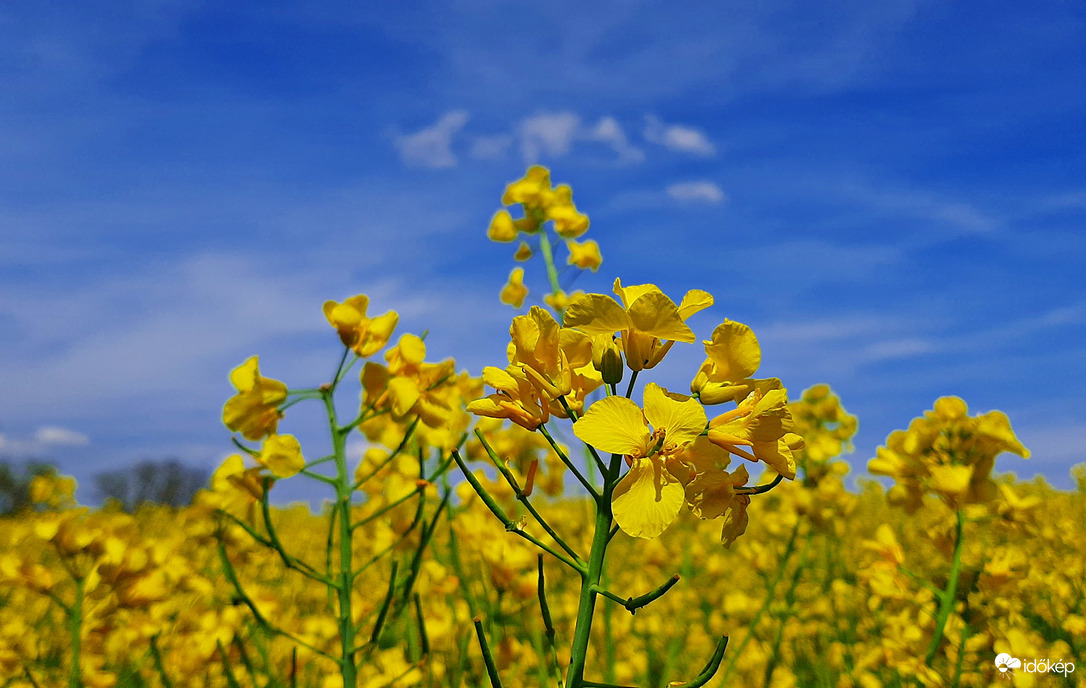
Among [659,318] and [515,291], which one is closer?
[659,318]

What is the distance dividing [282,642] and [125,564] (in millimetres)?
1912

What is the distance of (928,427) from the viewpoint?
2408 mm

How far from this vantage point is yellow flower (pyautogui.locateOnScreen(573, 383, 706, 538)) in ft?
2.97

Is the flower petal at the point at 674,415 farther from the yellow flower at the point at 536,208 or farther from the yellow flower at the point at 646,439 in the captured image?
the yellow flower at the point at 536,208

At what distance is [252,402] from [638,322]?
1.10 meters

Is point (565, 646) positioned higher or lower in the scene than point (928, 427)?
lower

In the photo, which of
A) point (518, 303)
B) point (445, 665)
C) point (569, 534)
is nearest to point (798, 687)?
point (569, 534)

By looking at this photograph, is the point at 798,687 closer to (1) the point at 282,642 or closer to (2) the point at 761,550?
(2) the point at 761,550

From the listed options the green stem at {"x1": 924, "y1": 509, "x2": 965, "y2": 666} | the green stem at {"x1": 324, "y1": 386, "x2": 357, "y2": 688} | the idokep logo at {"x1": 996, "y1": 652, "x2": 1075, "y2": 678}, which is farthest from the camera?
the idokep logo at {"x1": 996, "y1": 652, "x2": 1075, "y2": 678}

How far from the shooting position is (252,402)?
170 centimetres

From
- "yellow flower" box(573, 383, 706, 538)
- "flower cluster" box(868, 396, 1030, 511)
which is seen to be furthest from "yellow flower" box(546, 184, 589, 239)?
"yellow flower" box(573, 383, 706, 538)

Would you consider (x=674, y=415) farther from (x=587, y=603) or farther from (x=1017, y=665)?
(x=1017, y=665)

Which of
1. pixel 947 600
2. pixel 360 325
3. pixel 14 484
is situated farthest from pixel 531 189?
pixel 14 484

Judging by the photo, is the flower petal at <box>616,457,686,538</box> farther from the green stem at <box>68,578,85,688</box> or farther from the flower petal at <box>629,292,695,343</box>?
the green stem at <box>68,578,85,688</box>
